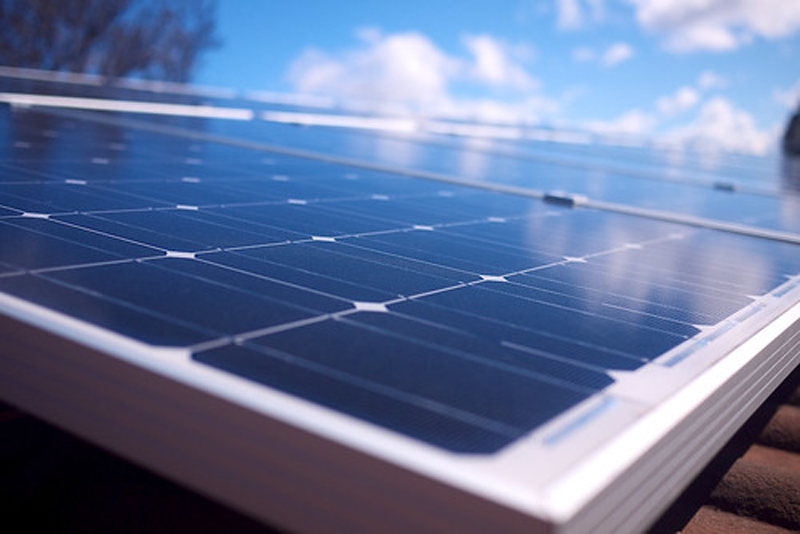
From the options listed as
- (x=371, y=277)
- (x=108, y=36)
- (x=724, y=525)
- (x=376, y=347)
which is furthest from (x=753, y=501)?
(x=108, y=36)

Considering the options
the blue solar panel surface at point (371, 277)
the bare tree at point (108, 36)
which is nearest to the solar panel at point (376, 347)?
the blue solar panel surface at point (371, 277)

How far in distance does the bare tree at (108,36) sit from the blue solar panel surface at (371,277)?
47984 mm

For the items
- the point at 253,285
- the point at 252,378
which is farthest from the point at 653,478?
the point at 253,285

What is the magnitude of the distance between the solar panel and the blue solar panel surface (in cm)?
2

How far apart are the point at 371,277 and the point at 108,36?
2319 inches

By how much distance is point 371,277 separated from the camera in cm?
527

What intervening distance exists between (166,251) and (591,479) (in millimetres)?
3147

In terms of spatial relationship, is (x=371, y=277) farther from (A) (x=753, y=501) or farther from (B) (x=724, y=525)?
(A) (x=753, y=501)

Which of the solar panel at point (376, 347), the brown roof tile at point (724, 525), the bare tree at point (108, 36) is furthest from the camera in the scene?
the bare tree at point (108, 36)

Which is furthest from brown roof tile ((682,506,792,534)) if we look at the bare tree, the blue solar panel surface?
the bare tree

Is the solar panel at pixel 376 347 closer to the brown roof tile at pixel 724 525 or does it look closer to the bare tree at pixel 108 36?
the brown roof tile at pixel 724 525

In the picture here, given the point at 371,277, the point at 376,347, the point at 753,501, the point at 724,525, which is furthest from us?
the point at 753,501

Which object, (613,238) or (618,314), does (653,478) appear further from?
(613,238)

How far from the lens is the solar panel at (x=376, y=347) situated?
2.96m
